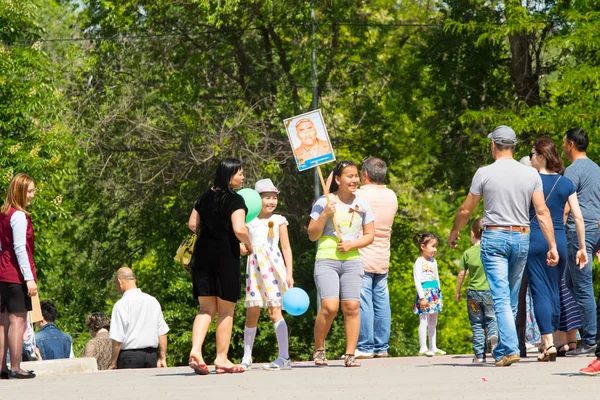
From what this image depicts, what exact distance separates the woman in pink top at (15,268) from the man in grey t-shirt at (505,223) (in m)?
3.59

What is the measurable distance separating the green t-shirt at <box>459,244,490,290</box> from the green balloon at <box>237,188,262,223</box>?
2113 mm

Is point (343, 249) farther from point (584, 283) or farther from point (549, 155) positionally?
point (584, 283)

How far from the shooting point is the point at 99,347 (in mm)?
13719

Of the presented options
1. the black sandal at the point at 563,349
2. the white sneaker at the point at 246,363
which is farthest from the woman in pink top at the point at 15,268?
the black sandal at the point at 563,349

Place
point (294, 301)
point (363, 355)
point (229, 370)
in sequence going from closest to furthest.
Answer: point (229, 370) → point (294, 301) → point (363, 355)

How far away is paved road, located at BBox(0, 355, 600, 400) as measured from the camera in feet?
27.2

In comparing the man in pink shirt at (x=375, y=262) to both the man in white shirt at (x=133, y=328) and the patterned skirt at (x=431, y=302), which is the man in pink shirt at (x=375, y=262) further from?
the man in white shirt at (x=133, y=328)

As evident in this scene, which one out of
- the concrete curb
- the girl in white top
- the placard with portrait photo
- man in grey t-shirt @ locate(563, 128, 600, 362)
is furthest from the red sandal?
the girl in white top

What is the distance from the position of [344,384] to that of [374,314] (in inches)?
148

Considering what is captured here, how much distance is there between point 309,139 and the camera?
1284 cm

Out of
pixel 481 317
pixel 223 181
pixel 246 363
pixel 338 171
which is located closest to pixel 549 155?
pixel 481 317

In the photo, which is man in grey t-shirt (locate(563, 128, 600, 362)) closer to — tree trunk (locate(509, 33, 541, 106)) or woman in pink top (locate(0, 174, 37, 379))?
woman in pink top (locate(0, 174, 37, 379))

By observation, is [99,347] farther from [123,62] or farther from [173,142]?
[123,62]

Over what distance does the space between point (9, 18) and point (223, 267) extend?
16.2 m
